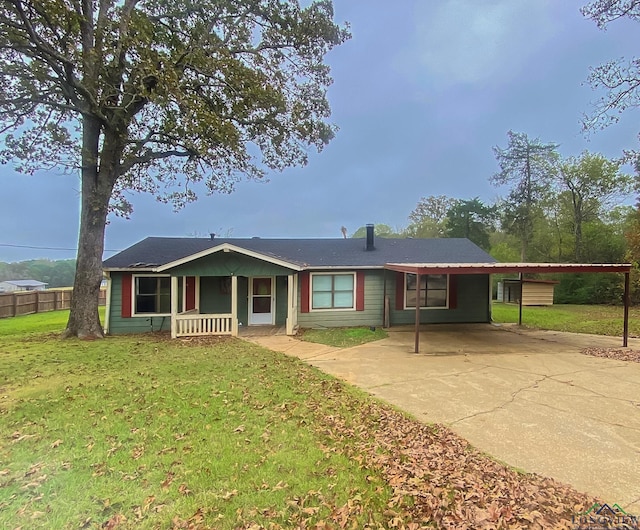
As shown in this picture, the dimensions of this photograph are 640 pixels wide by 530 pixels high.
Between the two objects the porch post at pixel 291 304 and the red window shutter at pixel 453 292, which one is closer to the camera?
the porch post at pixel 291 304

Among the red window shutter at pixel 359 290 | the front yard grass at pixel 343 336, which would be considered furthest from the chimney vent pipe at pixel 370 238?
the front yard grass at pixel 343 336

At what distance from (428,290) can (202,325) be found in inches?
311

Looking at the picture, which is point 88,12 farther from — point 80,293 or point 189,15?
point 80,293

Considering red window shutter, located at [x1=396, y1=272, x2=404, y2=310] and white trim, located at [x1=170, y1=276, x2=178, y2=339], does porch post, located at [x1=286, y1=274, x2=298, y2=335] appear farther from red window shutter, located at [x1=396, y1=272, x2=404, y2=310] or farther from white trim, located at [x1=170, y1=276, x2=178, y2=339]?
red window shutter, located at [x1=396, y1=272, x2=404, y2=310]

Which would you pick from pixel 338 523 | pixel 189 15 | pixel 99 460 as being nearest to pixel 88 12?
pixel 189 15

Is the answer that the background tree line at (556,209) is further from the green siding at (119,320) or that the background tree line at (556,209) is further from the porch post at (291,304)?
the green siding at (119,320)

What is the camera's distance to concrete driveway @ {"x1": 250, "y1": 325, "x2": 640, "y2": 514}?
3.41 metres

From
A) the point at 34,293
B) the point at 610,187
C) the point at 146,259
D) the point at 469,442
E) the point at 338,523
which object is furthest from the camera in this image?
the point at 610,187

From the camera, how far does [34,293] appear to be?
1928cm

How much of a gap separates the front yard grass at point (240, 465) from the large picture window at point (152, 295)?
5.97m

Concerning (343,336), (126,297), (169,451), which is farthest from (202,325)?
(169,451)

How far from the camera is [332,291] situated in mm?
12648

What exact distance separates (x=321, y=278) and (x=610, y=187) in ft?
84.0

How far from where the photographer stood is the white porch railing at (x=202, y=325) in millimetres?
10703
